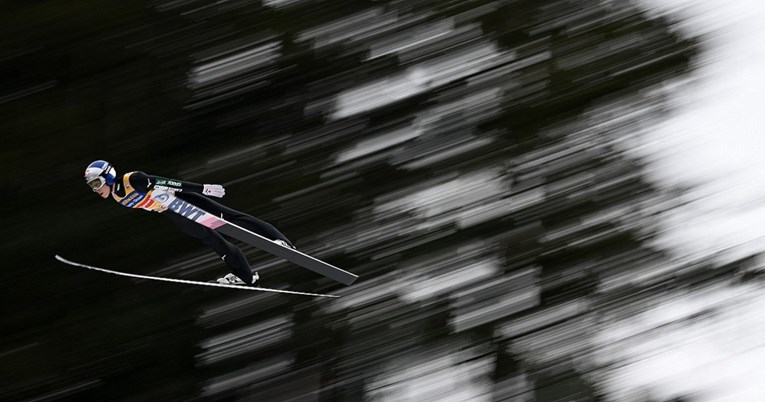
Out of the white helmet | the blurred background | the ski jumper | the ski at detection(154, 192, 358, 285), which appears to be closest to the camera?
the white helmet

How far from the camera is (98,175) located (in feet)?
22.6

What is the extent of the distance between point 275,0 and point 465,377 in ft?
15.5

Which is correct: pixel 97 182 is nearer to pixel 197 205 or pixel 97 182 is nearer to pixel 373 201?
pixel 197 205

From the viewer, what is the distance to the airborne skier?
275 inches

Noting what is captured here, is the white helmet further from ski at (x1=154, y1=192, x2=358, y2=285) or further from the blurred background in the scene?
the blurred background

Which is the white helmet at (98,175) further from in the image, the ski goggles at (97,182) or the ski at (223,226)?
the ski at (223,226)

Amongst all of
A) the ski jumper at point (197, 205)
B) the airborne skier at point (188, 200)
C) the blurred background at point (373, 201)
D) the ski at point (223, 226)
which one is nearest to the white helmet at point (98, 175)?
the airborne skier at point (188, 200)

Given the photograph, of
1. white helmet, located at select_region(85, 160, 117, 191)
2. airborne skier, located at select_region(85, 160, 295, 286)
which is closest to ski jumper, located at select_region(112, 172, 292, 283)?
airborne skier, located at select_region(85, 160, 295, 286)

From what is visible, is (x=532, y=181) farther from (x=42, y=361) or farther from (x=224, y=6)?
(x=42, y=361)

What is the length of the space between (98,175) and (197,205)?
2.93 feet

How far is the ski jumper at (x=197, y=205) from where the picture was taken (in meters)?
7.08

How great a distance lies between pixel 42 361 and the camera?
9562mm

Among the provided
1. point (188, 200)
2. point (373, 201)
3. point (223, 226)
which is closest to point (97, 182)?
point (188, 200)

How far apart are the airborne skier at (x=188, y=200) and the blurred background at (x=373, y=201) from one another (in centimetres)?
211
